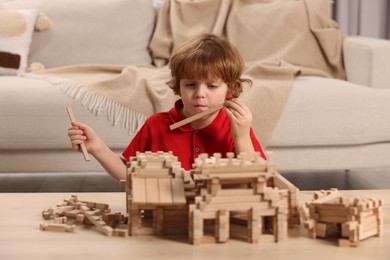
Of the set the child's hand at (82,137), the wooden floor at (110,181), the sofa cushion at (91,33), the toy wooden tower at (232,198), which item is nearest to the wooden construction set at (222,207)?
the toy wooden tower at (232,198)

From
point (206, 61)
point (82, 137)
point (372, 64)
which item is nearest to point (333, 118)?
point (372, 64)

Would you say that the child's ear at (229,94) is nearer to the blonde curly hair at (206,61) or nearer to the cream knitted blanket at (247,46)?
the blonde curly hair at (206,61)

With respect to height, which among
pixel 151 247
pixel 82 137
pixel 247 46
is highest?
pixel 247 46

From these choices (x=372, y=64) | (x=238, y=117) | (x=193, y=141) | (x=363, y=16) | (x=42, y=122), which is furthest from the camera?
(x=363, y=16)

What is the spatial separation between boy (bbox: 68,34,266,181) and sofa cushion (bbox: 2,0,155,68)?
4.61ft

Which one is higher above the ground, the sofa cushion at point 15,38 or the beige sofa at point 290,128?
the sofa cushion at point 15,38

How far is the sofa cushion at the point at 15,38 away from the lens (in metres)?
2.70

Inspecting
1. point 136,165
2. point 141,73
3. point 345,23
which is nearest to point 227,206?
point 136,165

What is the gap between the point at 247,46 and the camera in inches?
114

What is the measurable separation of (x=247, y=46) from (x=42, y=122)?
0.96 metres

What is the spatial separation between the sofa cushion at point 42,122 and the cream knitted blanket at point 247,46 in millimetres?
86

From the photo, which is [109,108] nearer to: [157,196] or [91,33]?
[91,33]

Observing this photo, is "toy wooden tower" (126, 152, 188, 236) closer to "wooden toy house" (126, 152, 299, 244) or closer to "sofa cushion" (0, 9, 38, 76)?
"wooden toy house" (126, 152, 299, 244)

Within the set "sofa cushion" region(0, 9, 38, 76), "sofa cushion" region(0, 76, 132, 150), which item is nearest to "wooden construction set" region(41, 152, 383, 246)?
"sofa cushion" region(0, 76, 132, 150)
